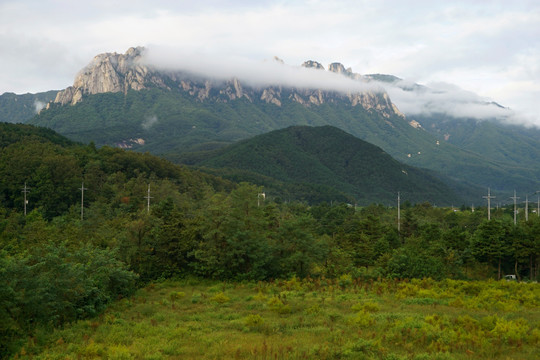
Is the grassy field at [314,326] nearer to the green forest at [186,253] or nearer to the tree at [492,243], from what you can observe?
the green forest at [186,253]

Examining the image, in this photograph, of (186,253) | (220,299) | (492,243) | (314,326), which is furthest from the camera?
(492,243)

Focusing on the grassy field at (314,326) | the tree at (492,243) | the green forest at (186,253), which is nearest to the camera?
the grassy field at (314,326)

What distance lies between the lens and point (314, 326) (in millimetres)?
19250

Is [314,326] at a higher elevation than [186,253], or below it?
below

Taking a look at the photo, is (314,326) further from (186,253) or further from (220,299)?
(186,253)

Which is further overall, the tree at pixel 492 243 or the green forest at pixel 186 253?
the tree at pixel 492 243

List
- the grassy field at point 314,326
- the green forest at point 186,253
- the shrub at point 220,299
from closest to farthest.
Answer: the grassy field at point 314,326
the green forest at point 186,253
the shrub at point 220,299

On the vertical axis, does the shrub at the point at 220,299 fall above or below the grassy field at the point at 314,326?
below

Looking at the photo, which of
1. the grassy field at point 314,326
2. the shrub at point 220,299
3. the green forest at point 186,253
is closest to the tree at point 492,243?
the green forest at point 186,253

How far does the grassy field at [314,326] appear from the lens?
15312 millimetres

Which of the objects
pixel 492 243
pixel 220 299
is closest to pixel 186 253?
pixel 220 299

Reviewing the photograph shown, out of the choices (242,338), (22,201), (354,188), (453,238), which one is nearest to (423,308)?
(242,338)

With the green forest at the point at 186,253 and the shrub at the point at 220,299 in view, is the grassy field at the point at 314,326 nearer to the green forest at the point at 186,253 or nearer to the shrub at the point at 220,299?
the shrub at the point at 220,299

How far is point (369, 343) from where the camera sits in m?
15.7
